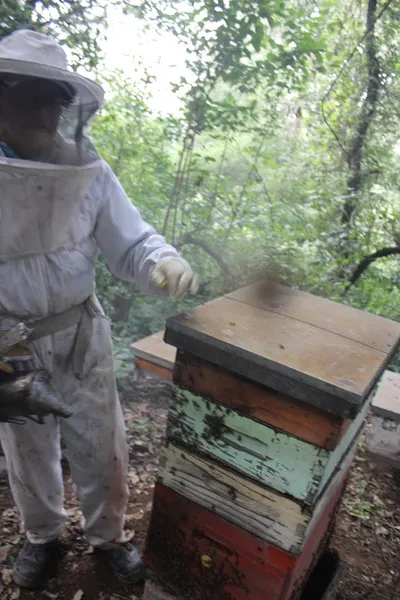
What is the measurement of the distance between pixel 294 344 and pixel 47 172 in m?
0.84

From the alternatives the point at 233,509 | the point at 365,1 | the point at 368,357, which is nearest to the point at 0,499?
the point at 233,509

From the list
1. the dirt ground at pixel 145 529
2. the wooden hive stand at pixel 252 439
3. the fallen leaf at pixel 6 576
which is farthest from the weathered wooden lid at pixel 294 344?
the fallen leaf at pixel 6 576

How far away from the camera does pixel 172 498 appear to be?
1.41 m

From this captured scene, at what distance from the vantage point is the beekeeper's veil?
4.31 ft

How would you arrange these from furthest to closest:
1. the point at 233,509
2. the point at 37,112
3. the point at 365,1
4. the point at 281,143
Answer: the point at 281,143
the point at 365,1
the point at 37,112
the point at 233,509

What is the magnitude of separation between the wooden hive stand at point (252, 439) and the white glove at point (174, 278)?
119 mm

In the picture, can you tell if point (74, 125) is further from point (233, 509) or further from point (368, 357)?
point (233, 509)

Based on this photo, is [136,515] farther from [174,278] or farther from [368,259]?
[368,259]

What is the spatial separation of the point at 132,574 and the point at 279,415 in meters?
1.27

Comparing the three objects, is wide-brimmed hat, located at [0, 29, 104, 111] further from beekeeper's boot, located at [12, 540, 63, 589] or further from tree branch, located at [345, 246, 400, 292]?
tree branch, located at [345, 246, 400, 292]

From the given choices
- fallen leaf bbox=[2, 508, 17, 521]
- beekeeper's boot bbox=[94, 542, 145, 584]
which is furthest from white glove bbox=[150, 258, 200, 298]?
fallen leaf bbox=[2, 508, 17, 521]

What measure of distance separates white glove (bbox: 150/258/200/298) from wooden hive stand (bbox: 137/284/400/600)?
4.7 inches

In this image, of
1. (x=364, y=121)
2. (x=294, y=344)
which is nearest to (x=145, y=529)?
(x=294, y=344)

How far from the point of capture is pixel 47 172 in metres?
1.33
